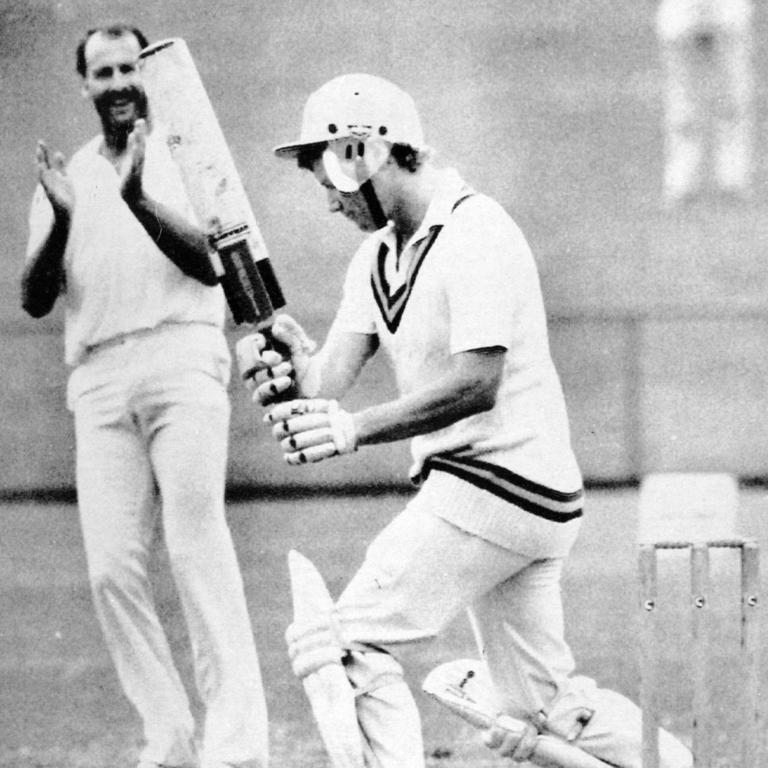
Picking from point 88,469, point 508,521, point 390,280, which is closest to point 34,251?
point 88,469

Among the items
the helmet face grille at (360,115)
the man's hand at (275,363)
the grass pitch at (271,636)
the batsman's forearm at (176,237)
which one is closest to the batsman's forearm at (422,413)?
the man's hand at (275,363)

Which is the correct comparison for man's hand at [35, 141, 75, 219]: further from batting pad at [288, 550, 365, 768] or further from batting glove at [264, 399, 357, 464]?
batting pad at [288, 550, 365, 768]

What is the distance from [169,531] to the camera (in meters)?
5.24

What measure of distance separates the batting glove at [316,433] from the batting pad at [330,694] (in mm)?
293

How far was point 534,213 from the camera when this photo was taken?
557 cm

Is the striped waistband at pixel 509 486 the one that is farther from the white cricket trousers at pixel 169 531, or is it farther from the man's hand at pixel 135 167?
the man's hand at pixel 135 167

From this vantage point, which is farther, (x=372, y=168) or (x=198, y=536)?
(x=198, y=536)

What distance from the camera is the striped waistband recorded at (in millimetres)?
4387

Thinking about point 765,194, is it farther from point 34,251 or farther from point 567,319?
point 34,251

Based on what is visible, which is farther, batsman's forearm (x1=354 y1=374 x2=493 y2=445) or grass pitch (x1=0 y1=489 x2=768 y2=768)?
grass pitch (x1=0 y1=489 x2=768 y2=768)

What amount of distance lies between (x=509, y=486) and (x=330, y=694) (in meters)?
0.57

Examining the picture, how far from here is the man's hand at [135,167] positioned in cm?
519

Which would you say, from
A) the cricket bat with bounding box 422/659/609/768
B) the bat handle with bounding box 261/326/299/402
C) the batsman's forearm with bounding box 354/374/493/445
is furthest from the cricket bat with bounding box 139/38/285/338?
the cricket bat with bounding box 422/659/609/768

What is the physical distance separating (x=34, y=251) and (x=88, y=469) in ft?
1.91
